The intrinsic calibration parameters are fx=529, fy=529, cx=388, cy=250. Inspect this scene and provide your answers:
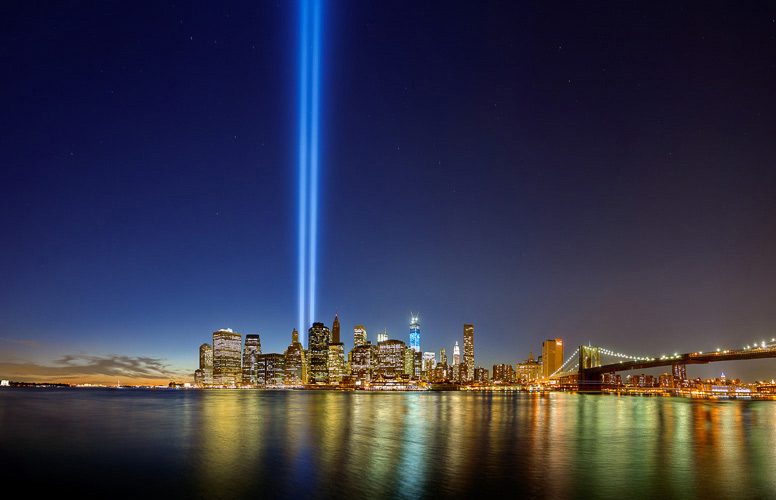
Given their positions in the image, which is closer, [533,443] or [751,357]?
[533,443]

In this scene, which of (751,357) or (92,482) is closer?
(92,482)

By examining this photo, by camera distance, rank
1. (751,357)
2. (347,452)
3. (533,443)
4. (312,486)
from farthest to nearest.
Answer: (751,357), (533,443), (347,452), (312,486)

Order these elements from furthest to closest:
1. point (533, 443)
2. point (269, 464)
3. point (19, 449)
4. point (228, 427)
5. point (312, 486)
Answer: point (228, 427), point (533, 443), point (19, 449), point (269, 464), point (312, 486)

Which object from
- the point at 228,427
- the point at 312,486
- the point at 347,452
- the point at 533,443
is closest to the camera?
the point at 312,486

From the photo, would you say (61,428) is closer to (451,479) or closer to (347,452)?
(347,452)

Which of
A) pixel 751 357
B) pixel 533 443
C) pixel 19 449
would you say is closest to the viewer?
pixel 19 449

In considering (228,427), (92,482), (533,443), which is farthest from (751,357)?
(92,482)

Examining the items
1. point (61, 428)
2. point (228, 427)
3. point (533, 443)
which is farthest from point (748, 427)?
point (61, 428)

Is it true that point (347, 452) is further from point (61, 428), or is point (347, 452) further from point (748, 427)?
point (748, 427)
